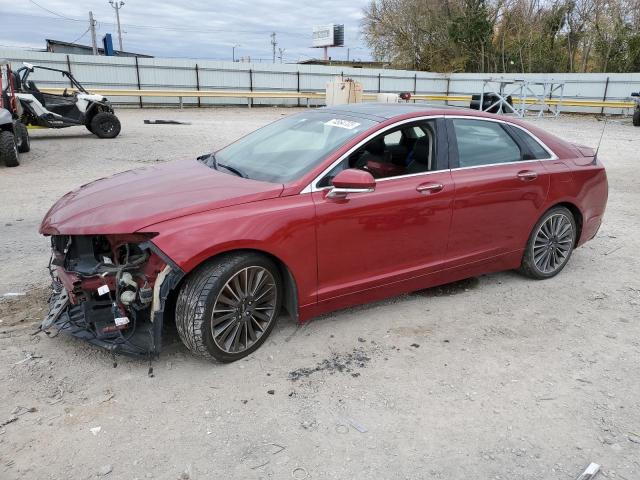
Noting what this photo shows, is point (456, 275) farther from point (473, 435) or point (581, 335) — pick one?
point (473, 435)

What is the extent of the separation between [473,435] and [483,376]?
1.97 ft

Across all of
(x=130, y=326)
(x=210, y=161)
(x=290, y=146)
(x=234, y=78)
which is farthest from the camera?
(x=234, y=78)

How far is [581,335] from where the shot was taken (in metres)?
3.83

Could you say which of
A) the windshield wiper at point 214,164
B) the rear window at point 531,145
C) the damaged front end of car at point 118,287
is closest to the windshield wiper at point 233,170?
the windshield wiper at point 214,164

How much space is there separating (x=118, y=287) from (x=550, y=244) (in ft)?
12.3

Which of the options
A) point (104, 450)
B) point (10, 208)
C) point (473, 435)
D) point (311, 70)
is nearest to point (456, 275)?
point (473, 435)

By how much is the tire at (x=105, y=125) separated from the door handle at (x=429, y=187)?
12125mm

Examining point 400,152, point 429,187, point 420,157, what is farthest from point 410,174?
point 400,152

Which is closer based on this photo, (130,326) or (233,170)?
(130,326)

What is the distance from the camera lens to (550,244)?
4.73 metres

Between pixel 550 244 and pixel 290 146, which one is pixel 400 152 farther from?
pixel 550 244

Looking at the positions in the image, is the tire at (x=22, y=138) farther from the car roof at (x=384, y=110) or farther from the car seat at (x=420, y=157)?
the car seat at (x=420, y=157)

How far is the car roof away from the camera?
3.90m

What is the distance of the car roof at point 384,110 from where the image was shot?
153 inches
